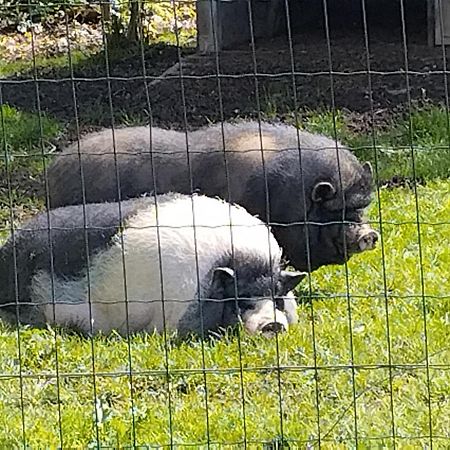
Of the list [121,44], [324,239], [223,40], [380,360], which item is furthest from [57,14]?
[380,360]

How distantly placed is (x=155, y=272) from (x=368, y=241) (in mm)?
1283

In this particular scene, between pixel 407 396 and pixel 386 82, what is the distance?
5.69m

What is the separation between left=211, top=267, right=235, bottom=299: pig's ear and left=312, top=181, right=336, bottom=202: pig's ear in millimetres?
1006

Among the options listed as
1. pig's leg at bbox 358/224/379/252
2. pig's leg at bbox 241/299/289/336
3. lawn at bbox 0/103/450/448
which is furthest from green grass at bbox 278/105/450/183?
pig's leg at bbox 241/299/289/336

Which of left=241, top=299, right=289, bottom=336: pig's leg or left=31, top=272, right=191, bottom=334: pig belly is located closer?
left=241, top=299, right=289, bottom=336: pig's leg

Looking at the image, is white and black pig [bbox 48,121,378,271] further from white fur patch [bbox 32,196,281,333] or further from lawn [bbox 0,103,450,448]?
white fur patch [bbox 32,196,281,333]

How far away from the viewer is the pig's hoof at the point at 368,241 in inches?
252

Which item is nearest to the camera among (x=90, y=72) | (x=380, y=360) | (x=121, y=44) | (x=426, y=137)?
(x=380, y=360)

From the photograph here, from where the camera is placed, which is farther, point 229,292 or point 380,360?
point 229,292

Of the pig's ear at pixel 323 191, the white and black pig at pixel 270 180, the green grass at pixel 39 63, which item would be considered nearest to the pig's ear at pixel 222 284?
the white and black pig at pixel 270 180

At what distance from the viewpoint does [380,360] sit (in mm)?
5176

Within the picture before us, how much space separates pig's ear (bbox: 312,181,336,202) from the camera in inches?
255

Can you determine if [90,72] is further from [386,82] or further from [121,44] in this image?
[386,82]

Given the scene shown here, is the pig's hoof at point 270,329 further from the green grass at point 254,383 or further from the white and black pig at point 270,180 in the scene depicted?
the white and black pig at point 270,180
